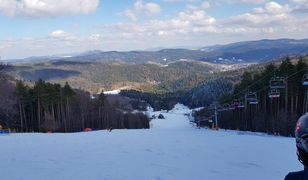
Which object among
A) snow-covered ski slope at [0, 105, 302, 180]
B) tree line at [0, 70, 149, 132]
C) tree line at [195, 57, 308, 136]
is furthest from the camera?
tree line at [0, 70, 149, 132]

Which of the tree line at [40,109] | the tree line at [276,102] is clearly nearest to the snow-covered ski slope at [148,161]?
the tree line at [276,102]

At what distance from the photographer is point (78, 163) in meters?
11.7

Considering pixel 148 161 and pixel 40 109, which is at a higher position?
pixel 148 161

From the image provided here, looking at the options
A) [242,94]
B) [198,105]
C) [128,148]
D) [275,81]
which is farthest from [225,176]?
[198,105]

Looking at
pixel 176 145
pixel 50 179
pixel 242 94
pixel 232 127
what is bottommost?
pixel 232 127

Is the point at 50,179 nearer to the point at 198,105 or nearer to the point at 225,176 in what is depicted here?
the point at 225,176

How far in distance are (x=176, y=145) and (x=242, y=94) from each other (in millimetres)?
48412

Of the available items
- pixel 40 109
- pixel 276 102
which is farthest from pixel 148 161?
pixel 40 109

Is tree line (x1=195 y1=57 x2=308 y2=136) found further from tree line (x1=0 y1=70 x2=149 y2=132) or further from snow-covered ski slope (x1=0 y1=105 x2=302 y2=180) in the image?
snow-covered ski slope (x1=0 y1=105 x2=302 y2=180)

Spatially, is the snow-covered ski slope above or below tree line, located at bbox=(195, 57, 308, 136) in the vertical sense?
above

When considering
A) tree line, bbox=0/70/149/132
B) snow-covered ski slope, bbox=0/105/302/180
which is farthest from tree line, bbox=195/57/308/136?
snow-covered ski slope, bbox=0/105/302/180

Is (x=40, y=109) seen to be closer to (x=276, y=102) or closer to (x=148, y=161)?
(x=276, y=102)

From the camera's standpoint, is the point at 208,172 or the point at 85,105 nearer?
the point at 208,172

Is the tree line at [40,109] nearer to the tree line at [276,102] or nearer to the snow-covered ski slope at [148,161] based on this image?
the tree line at [276,102]
